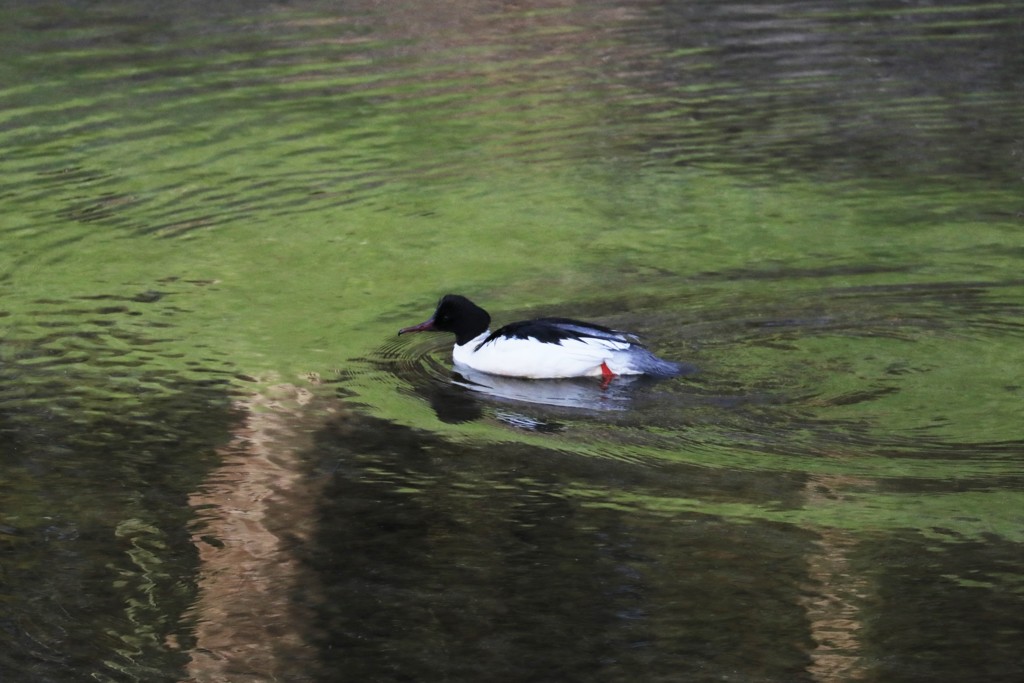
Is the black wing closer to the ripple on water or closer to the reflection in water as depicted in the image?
the ripple on water

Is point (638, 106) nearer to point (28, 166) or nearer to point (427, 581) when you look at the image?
point (28, 166)

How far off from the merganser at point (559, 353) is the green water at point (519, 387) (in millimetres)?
132

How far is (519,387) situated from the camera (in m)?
9.61

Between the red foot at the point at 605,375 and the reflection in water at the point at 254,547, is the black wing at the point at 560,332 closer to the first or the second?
the red foot at the point at 605,375

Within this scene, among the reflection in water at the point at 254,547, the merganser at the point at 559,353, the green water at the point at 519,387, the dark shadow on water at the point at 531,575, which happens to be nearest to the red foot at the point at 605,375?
the merganser at the point at 559,353

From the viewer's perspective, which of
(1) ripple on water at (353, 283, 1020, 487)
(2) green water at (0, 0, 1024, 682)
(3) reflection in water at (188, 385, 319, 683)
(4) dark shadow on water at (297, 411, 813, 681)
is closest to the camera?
(4) dark shadow on water at (297, 411, 813, 681)

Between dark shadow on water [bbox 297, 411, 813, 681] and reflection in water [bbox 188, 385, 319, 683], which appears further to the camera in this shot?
reflection in water [bbox 188, 385, 319, 683]

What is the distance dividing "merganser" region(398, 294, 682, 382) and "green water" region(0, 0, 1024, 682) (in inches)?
5.2

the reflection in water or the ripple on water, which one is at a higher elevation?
the ripple on water

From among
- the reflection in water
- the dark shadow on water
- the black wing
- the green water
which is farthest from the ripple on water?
the reflection in water

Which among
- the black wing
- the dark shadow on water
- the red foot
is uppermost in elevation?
Answer: the black wing

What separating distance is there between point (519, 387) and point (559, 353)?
349 millimetres

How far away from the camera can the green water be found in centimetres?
684

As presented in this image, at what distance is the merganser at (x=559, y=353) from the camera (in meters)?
9.30
